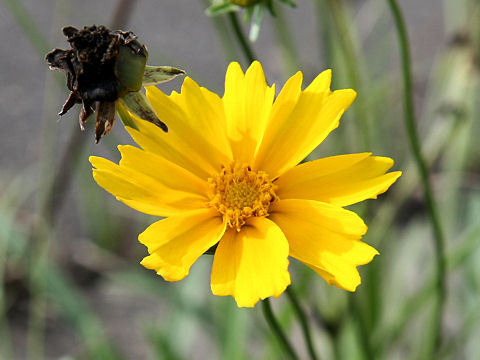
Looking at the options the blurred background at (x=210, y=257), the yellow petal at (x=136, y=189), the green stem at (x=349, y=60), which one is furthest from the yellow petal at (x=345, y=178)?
the green stem at (x=349, y=60)

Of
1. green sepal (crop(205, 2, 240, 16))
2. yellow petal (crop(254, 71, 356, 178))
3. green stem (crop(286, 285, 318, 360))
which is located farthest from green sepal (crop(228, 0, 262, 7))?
green stem (crop(286, 285, 318, 360))

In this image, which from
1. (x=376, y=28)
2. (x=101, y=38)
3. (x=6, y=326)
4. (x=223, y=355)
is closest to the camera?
(x=101, y=38)

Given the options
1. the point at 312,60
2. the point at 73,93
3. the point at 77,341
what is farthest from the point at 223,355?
the point at 312,60

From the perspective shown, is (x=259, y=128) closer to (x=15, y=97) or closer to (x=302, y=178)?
(x=302, y=178)

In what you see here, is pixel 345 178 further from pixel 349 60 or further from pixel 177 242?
pixel 349 60

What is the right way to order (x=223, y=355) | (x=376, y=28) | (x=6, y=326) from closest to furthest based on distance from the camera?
1. (x=223, y=355)
2. (x=6, y=326)
3. (x=376, y=28)

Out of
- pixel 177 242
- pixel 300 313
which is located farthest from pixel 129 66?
pixel 300 313

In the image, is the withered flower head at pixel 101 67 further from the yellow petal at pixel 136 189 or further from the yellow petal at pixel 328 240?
the yellow petal at pixel 328 240

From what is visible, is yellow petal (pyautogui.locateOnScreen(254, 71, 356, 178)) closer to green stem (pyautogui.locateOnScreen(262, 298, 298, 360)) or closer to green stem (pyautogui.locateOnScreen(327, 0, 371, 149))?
green stem (pyautogui.locateOnScreen(262, 298, 298, 360))
